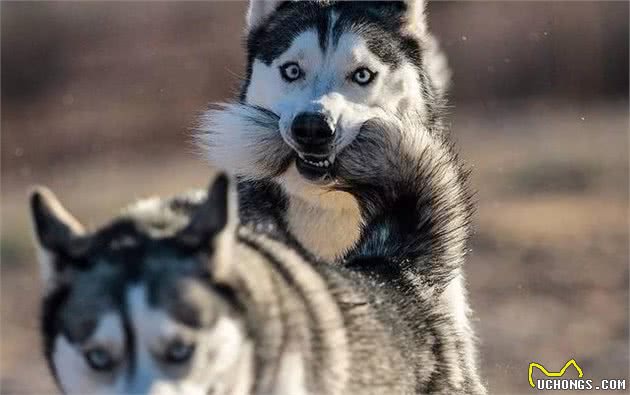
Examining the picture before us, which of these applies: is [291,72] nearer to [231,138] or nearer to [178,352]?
[231,138]

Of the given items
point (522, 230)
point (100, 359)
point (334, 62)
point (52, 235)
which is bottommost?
point (100, 359)

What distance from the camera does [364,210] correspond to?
4500 millimetres

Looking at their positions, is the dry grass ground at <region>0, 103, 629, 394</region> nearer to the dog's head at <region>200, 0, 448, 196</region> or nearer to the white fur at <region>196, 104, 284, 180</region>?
the dog's head at <region>200, 0, 448, 196</region>

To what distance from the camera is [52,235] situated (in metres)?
3.30

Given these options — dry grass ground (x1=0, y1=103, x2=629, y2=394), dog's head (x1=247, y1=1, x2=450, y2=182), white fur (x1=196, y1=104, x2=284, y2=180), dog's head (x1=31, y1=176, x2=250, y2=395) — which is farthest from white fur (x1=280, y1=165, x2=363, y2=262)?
dog's head (x1=31, y1=176, x2=250, y2=395)

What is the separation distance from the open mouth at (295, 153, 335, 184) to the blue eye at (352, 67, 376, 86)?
0.51 metres

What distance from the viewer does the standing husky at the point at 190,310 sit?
3.12 metres

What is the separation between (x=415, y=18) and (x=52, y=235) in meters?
3.05

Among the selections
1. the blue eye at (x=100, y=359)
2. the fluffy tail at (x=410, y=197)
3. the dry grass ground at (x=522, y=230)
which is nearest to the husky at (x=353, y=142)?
the fluffy tail at (x=410, y=197)

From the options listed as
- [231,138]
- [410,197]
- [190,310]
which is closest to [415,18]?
[231,138]

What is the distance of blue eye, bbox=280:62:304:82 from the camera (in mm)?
5672

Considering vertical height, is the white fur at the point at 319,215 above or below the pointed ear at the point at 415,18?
below

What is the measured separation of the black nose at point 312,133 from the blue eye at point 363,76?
18.5 inches

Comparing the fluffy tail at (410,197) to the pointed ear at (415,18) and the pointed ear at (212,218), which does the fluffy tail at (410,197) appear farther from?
the pointed ear at (415,18)
